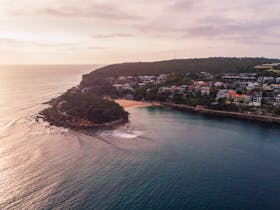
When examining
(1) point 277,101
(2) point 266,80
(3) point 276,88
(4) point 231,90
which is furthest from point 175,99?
(2) point 266,80

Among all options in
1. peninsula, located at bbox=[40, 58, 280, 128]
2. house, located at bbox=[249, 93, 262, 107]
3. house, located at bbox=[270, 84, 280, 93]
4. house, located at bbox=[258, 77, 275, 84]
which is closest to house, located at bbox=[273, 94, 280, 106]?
peninsula, located at bbox=[40, 58, 280, 128]

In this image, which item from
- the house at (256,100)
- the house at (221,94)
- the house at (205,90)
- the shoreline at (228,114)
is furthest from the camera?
the house at (205,90)

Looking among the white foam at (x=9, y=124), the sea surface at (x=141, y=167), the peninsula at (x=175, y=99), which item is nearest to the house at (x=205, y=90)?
the peninsula at (x=175, y=99)

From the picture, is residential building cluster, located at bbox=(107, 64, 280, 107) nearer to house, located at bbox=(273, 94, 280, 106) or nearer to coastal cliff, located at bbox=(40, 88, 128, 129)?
house, located at bbox=(273, 94, 280, 106)

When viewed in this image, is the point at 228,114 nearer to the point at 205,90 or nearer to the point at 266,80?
the point at 205,90

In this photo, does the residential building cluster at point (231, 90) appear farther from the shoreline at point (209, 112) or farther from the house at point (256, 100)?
the shoreline at point (209, 112)

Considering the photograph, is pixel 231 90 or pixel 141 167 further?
pixel 231 90

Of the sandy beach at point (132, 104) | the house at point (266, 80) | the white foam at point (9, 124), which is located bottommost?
the sandy beach at point (132, 104)

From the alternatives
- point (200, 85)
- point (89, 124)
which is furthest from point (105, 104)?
point (200, 85)

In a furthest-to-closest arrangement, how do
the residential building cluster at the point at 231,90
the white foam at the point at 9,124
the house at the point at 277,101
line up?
the residential building cluster at the point at 231,90 < the house at the point at 277,101 < the white foam at the point at 9,124
